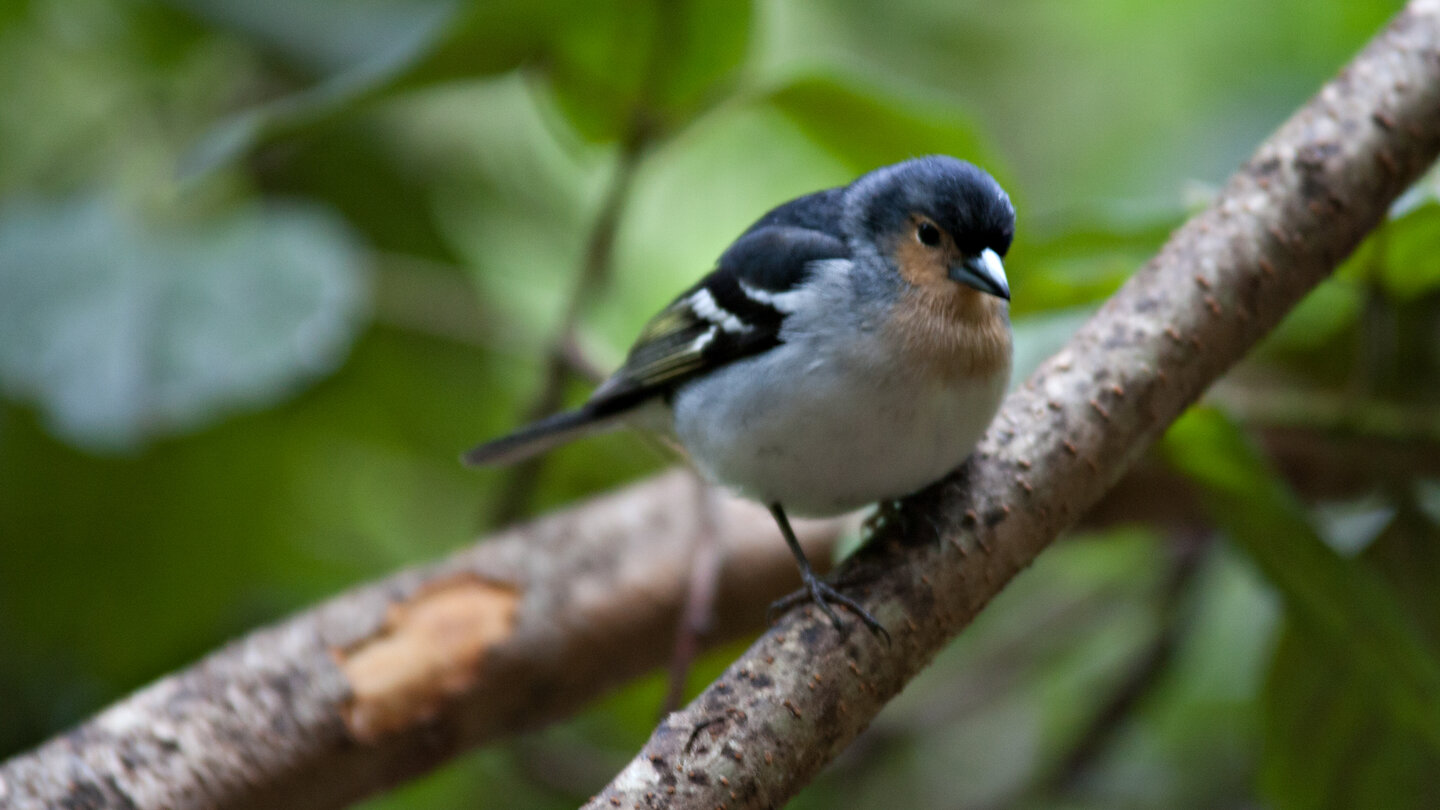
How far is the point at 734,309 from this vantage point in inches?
73.3

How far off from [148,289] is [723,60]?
1427 mm

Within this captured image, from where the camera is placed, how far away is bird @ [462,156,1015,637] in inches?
63.4

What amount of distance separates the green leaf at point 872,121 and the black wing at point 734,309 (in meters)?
0.40

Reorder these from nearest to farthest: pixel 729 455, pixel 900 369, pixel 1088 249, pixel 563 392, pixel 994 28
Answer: pixel 900 369
pixel 729 455
pixel 1088 249
pixel 563 392
pixel 994 28

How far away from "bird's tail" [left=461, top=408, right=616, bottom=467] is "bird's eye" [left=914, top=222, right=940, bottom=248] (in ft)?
2.20

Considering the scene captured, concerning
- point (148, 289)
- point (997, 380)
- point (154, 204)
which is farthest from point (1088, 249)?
point (154, 204)

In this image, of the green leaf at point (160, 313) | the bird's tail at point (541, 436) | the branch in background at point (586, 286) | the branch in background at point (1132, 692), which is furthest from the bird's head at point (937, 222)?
the branch in background at point (1132, 692)

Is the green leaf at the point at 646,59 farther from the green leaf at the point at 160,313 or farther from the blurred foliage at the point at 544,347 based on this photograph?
the green leaf at the point at 160,313

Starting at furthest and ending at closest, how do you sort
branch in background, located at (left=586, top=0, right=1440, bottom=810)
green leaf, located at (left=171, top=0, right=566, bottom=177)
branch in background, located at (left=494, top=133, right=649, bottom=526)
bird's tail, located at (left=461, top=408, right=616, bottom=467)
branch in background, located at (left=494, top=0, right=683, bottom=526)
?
branch in background, located at (left=494, top=133, right=649, bottom=526)
branch in background, located at (left=494, top=0, right=683, bottom=526)
green leaf, located at (left=171, top=0, right=566, bottom=177)
bird's tail, located at (left=461, top=408, right=616, bottom=467)
branch in background, located at (left=586, top=0, right=1440, bottom=810)

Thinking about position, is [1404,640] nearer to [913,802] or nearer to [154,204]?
[913,802]

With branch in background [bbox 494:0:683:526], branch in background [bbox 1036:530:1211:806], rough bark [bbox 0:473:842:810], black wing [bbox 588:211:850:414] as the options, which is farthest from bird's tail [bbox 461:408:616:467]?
branch in background [bbox 1036:530:1211:806]

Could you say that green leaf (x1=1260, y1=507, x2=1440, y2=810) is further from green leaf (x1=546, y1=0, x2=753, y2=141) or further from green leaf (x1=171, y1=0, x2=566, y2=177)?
A: green leaf (x1=171, y1=0, x2=566, y2=177)

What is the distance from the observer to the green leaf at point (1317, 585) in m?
1.68

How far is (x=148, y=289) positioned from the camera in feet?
8.39
